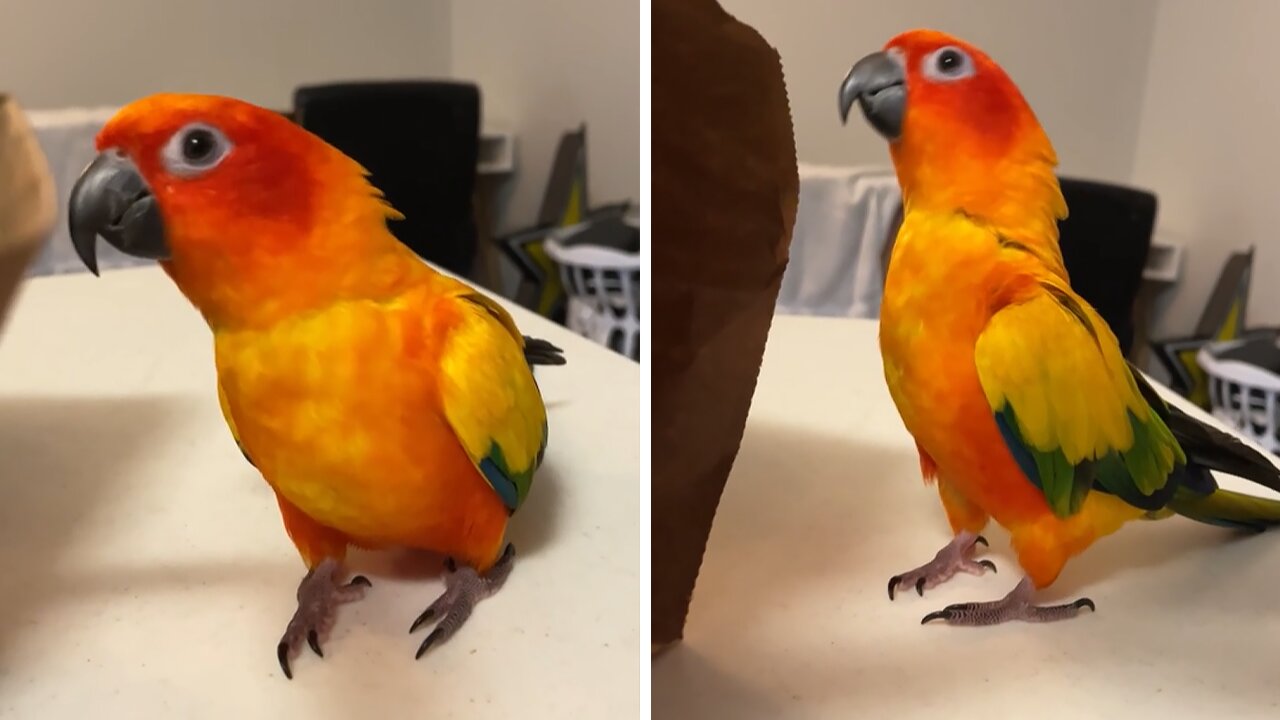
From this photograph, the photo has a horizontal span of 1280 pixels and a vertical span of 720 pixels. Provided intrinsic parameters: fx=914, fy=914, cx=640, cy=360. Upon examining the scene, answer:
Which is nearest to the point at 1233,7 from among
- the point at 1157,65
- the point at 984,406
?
the point at 1157,65

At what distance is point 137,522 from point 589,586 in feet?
0.62

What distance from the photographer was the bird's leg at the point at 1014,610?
1.13 ft

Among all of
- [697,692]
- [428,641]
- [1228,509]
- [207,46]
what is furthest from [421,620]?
[1228,509]

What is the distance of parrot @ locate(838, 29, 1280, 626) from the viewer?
310 mm

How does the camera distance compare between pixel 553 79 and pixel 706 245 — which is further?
pixel 553 79

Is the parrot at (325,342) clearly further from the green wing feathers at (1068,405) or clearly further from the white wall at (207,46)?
the green wing feathers at (1068,405)

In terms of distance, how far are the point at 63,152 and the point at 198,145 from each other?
47 mm

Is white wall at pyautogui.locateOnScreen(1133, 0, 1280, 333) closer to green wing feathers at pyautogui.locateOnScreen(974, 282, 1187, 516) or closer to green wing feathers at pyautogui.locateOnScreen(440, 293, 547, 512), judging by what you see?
green wing feathers at pyautogui.locateOnScreen(974, 282, 1187, 516)

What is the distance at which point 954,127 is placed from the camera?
1.02 ft

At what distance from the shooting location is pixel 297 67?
0.34m

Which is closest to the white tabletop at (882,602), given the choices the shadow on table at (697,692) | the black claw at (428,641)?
the shadow on table at (697,692)

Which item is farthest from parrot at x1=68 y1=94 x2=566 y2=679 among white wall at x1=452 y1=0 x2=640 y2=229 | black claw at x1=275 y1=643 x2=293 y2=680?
white wall at x1=452 y1=0 x2=640 y2=229

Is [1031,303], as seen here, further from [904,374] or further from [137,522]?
[137,522]

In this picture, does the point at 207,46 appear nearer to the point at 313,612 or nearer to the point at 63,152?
the point at 63,152
